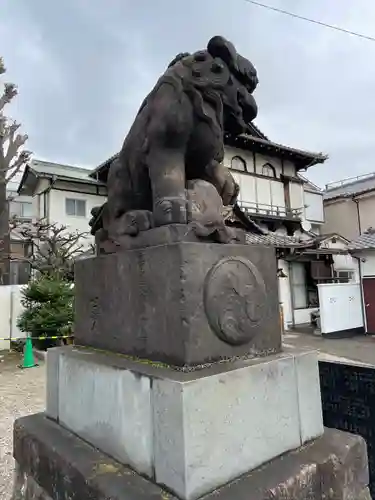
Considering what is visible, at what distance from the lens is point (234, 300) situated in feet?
5.32

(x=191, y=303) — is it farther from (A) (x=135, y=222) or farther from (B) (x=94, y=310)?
(B) (x=94, y=310)

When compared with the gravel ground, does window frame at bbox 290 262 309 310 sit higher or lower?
higher

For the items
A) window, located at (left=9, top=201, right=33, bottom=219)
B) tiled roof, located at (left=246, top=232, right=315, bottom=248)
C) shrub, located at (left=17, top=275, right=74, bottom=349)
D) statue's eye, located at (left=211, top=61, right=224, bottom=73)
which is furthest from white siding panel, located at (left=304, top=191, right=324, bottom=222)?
statue's eye, located at (left=211, top=61, right=224, bottom=73)

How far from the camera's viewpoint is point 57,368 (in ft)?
6.91

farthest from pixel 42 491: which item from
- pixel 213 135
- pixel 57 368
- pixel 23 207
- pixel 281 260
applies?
pixel 23 207

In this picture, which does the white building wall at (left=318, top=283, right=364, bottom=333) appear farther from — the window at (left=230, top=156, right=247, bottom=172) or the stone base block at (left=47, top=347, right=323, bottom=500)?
the stone base block at (left=47, top=347, right=323, bottom=500)

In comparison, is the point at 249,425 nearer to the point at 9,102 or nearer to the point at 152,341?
the point at 152,341

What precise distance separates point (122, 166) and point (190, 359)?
127 cm

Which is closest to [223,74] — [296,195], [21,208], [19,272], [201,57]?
[201,57]

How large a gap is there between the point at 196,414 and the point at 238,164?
16256 mm

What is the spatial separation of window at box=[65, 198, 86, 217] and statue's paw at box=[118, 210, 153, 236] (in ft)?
51.6

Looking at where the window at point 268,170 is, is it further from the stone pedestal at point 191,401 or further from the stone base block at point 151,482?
the stone base block at point 151,482

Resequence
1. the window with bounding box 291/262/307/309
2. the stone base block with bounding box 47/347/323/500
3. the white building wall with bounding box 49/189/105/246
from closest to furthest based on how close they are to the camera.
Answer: the stone base block with bounding box 47/347/323/500 → the window with bounding box 291/262/307/309 → the white building wall with bounding box 49/189/105/246

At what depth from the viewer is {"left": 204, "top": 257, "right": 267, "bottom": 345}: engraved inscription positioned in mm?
1563
